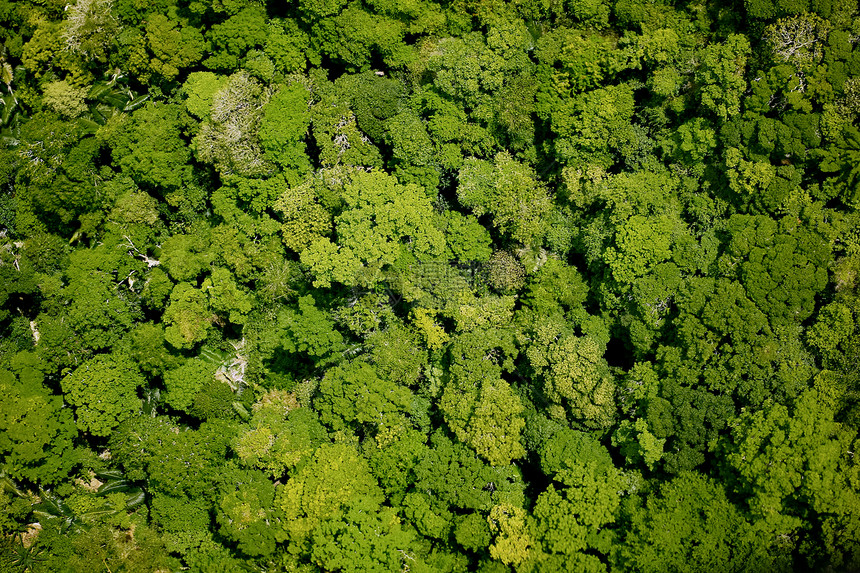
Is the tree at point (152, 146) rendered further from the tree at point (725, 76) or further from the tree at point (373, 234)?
the tree at point (725, 76)

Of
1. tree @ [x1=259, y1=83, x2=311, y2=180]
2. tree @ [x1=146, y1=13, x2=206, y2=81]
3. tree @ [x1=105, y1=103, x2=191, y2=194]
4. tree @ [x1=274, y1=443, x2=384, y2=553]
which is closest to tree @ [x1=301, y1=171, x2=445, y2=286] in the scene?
tree @ [x1=259, y1=83, x2=311, y2=180]

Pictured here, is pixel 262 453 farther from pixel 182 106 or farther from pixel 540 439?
pixel 182 106

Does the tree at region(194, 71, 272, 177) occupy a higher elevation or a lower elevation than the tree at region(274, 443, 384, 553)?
higher

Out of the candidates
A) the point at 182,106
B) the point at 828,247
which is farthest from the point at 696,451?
the point at 182,106

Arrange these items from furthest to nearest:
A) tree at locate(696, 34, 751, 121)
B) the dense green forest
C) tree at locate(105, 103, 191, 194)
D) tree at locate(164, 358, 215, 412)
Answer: tree at locate(105, 103, 191, 194)
tree at locate(164, 358, 215, 412)
tree at locate(696, 34, 751, 121)
the dense green forest

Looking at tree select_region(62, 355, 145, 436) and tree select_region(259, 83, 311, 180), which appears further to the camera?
tree select_region(259, 83, 311, 180)

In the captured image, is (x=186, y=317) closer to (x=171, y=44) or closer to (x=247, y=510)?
(x=247, y=510)

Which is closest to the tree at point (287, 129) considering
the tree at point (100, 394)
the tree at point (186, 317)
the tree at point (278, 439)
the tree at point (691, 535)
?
the tree at point (186, 317)

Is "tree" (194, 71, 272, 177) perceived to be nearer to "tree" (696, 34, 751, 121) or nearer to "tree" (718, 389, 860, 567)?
"tree" (696, 34, 751, 121)

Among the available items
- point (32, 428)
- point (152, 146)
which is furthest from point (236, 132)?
point (32, 428)
